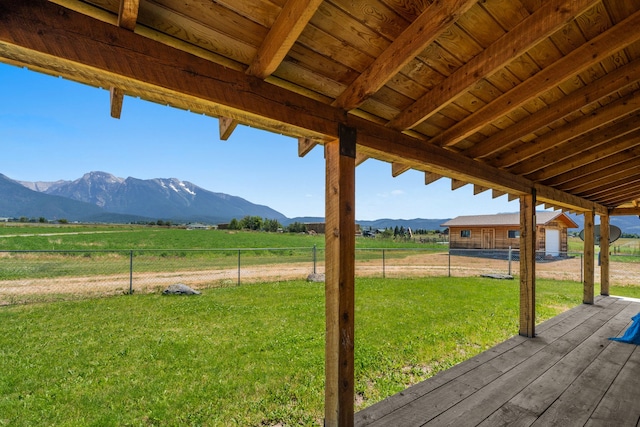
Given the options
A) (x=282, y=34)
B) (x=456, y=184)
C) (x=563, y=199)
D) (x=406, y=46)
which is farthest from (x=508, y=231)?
(x=282, y=34)

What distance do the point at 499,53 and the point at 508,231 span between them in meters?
23.3

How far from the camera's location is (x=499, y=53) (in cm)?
170

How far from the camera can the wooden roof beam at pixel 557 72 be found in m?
1.68

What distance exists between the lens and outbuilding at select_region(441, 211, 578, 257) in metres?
20.7

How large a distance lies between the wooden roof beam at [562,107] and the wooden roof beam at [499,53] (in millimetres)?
1139

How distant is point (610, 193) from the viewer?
5.40 metres

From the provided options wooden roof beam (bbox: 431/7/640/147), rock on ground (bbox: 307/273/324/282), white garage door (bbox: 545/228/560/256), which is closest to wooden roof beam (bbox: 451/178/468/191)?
wooden roof beam (bbox: 431/7/640/147)

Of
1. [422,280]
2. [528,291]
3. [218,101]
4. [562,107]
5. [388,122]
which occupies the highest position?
[562,107]

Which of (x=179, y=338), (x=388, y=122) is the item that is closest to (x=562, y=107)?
(x=388, y=122)

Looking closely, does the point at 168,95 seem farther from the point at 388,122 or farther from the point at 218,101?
the point at 388,122

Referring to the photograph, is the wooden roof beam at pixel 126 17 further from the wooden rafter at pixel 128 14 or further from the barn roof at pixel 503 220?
the barn roof at pixel 503 220

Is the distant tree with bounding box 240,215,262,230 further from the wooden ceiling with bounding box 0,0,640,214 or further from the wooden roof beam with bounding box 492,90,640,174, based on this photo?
the wooden ceiling with bounding box 0,0,640,214

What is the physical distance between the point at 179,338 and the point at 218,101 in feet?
12.7

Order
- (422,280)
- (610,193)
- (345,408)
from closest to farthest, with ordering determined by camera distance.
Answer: (345,408) → (610,193) → (422,280)
